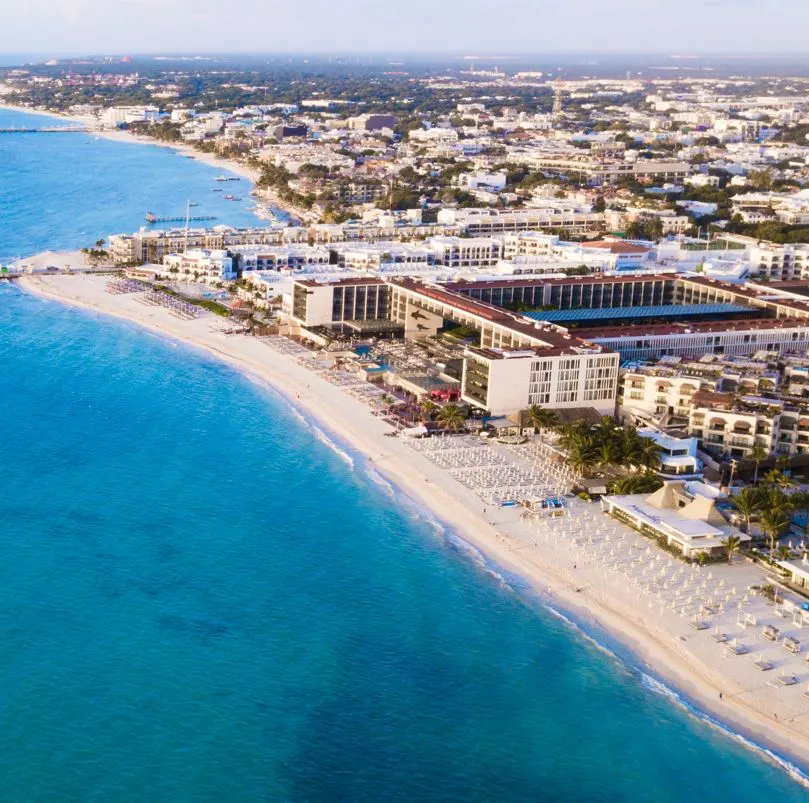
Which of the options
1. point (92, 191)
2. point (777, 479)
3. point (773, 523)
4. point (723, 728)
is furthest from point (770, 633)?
point (92, 191)

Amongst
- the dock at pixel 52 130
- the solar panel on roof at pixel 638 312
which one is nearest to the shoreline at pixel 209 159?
the dock at pixel 52 130

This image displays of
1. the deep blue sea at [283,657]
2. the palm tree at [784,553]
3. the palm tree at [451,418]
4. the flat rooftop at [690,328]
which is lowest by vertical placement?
the deep blue sea at [283,657]

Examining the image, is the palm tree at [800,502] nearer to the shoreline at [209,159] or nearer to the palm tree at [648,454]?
the palm tree at [648,454]

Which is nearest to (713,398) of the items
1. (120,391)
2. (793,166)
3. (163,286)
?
(120,391)

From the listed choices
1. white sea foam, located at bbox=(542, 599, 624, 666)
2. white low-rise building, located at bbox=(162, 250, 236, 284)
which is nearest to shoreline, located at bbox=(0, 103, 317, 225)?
white low-rise building, located at bbox=(162, 250, 236, 284)

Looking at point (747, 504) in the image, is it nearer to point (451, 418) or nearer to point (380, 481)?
point (380, 481)

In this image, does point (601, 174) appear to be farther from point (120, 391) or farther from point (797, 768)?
point (797, 768)
